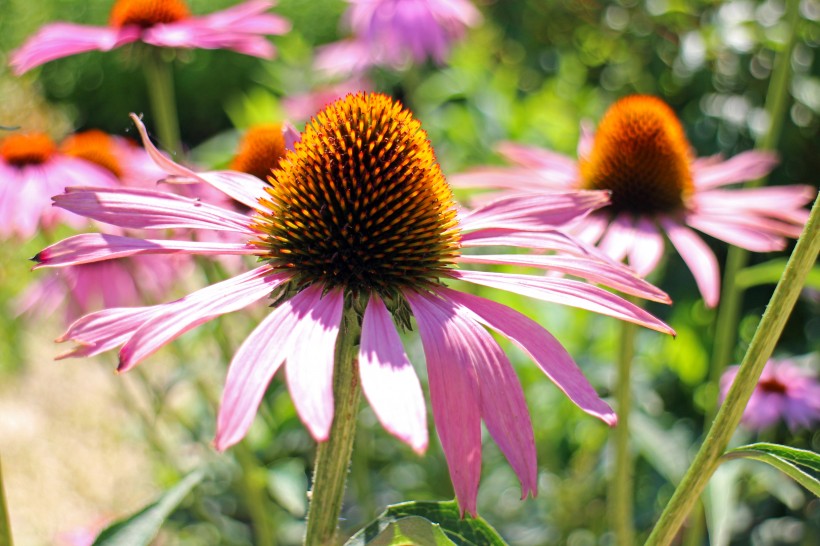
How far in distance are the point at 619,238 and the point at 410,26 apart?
1524mm

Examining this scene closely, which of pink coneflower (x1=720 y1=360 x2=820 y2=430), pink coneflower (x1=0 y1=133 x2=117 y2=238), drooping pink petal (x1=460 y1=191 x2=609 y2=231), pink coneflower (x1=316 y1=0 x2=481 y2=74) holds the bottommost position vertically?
pink coneflower (x1=720 y1=360 x2=820 y2=430)

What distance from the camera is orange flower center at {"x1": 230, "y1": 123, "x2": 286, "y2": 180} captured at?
1465 mm

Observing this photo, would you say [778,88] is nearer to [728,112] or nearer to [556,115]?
[728,112]

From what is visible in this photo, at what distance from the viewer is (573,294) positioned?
2.75 ft

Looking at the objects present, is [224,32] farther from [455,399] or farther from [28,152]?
[455,399]

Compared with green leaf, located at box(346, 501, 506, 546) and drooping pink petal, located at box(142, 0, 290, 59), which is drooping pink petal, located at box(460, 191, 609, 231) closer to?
green leaf, located at box(346, 501, 506, 546)

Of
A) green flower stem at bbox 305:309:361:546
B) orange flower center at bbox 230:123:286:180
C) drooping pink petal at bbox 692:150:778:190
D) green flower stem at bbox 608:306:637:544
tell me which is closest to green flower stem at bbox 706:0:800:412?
drooping pink petal at bbox 692:150:778:190

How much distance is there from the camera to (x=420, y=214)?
0.96 metres

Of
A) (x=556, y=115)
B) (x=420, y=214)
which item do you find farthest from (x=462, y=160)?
(x=420, y=214)

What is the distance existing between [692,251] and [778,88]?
330 millimetres

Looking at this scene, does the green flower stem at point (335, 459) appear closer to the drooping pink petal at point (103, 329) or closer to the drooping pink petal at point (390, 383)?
the drooping pink petal at point (390, 383)

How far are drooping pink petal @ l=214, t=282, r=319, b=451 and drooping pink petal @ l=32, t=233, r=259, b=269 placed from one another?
0.40 ft

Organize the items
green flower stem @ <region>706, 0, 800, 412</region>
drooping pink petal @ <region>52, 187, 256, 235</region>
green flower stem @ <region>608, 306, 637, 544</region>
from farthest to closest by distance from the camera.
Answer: green flower stem @ <region>706, 0, 800, 412</region> → green flower stem @ <region>608, 306, 637, 544</region> → drooping pink petal @ <region>52, 187, 256, 235</region>

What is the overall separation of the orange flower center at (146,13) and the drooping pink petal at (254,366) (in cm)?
102
